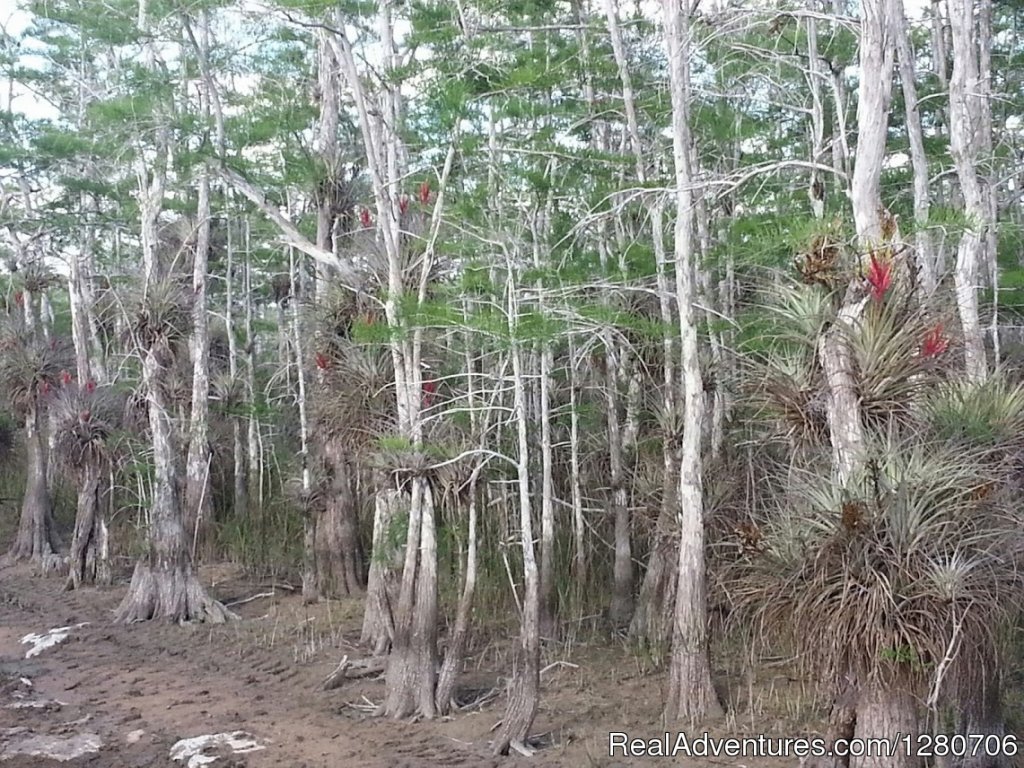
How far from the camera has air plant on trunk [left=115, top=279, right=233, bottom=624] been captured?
12.3 meters

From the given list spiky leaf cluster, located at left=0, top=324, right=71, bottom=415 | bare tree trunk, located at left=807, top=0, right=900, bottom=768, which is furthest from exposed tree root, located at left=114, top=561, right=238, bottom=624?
bare tree trunk, located at left=807, top=0, right=900, bottom=768

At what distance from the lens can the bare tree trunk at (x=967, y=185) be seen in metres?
7.36

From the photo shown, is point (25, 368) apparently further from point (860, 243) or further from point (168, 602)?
point (860, 243)

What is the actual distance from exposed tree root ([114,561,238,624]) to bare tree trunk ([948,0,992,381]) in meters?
8.76

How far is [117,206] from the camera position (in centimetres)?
1912

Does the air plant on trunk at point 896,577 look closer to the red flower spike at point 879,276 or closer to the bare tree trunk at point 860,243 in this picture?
the bare tree trunk at point 860,243

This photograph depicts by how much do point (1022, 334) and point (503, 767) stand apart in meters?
8.11

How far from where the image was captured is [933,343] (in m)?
5.25

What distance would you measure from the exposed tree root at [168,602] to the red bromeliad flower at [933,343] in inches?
365

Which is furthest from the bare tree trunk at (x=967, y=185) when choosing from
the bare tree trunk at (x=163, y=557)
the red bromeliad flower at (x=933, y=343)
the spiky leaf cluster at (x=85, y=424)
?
the spiky leaf cluster at (x=85, y=424)

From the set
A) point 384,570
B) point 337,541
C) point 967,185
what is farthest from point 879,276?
point 337,541

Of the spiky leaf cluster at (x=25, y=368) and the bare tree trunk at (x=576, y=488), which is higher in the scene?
the spiky leaf cluster at (x=25, y=368)

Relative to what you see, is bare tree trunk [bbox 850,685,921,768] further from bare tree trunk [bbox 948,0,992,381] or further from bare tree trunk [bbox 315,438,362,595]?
bare tree trunk [bbox 315,438,362,595]

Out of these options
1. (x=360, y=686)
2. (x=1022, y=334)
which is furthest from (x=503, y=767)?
(x=1022, y=334)
